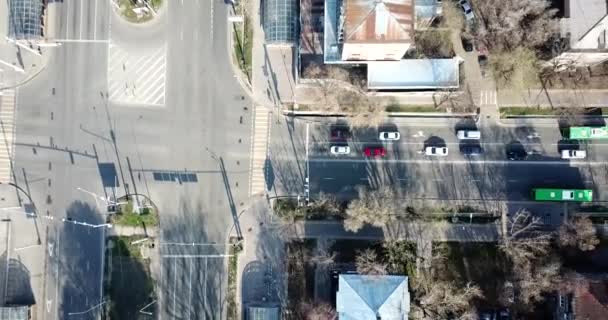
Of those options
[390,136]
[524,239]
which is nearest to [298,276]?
[390,136]

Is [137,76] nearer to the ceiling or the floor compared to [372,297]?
nearer to the ceiling

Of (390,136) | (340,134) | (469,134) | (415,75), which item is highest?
(415,75)

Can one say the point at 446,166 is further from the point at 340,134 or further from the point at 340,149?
the point at 340,134

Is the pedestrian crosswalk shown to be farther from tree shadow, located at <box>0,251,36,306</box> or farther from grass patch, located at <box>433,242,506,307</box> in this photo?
tree shadow, located at <box>0,251,36,306</box>

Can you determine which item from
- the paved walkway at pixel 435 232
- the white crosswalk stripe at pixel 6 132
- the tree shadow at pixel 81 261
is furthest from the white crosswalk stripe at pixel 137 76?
the paved walkway at pixel 435 232

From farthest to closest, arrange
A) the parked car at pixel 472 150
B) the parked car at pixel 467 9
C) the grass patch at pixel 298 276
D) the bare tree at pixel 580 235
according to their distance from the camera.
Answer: the grass patch at pixel 298 276 → the parked car at pixel 472 150 → the parked car at pixel 467 9 → the bare tree at pixel 580 235

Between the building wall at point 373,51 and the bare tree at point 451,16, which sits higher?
the bare tree at point 451,16

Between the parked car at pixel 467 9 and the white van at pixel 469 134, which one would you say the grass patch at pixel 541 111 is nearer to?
the white van at pixel 469 134

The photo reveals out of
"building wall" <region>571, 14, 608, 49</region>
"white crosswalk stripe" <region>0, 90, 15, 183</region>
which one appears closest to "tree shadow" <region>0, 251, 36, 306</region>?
"white crosswalk stripe" <region>0, 90, 15, 183</region>
